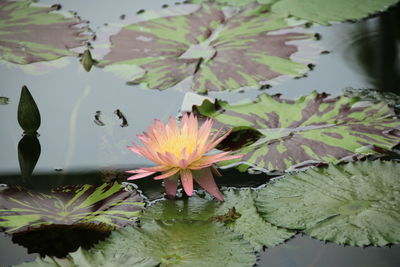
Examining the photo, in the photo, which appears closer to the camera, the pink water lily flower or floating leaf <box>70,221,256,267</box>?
Answer: floating leaf <box>70,221,256,267</box>

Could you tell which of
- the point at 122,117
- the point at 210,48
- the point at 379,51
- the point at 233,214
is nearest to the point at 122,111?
the point at 122,117

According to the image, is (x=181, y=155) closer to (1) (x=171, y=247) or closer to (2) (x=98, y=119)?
(1) (x=171, y=247)

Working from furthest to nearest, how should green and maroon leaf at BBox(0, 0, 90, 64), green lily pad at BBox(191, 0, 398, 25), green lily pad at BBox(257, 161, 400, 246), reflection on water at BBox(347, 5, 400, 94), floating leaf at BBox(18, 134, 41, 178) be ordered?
green lily pad at BBox(191, 0, 398, 25), green and maroon leaf at BBox(0, 0, 90, 64), reflection on water at BBox(347, 5, 400, 94), floating leaf at BBox(18, 134, 41, 178), green lily pad at BBox(257, 161, 400, 246)

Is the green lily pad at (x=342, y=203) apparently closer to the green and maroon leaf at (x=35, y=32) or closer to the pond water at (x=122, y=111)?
the pond water at (x=122, y=111)

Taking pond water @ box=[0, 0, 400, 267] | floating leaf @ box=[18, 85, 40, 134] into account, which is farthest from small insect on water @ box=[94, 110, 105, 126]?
floating leaf @ box=[18, 85, 40, 134]

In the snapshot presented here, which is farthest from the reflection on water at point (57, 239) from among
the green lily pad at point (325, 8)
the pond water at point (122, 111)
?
the green lily pad at point (325, 8)

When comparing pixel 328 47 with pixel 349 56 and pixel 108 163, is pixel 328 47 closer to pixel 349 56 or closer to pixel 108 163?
pixel 349 56

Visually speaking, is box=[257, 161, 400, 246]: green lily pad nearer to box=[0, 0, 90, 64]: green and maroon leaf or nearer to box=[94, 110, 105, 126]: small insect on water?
box=[94, 110, 105, 126]: small insect on water

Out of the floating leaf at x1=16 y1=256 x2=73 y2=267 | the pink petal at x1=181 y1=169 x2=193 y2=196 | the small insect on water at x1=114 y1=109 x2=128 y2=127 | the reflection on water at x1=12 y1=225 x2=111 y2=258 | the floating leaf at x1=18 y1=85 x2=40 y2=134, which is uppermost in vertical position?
the floating leaf at x1=18 y1=85 x2=40 y2=134
